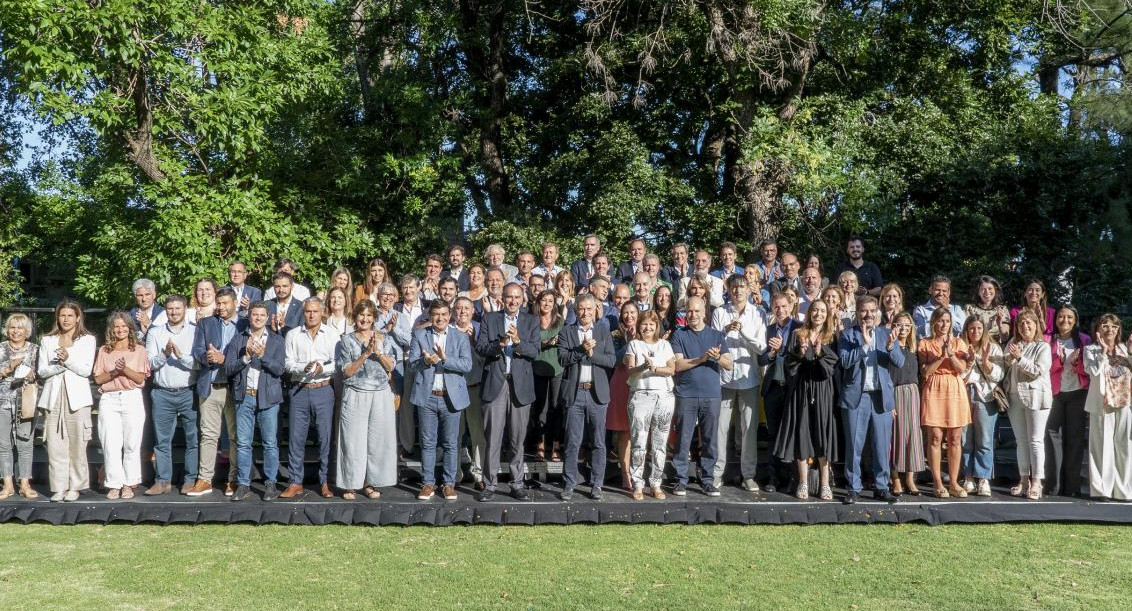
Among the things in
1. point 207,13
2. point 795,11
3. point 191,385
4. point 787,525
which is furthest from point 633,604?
point 795,11

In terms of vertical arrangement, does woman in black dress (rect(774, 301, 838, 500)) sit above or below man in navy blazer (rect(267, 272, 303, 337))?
below

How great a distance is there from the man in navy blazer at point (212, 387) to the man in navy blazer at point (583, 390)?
2.72 metres

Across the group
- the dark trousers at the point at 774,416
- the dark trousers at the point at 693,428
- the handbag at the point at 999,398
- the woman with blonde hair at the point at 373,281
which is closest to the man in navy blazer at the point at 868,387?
the dark trousers at the point at 774,416

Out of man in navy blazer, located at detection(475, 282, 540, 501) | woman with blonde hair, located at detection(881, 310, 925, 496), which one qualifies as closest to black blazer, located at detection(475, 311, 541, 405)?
man in navy blazer, located at detection(475, 282, 540, 501)

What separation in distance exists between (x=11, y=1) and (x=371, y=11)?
19.7ft

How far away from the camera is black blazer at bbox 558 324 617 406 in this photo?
720 cm

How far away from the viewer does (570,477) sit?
7227 mm

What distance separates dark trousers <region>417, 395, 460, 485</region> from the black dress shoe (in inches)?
133

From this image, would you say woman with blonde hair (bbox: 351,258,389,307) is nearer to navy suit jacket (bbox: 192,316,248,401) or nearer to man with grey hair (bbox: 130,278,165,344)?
navy suit jacket (bbox: 192,316,248,401)

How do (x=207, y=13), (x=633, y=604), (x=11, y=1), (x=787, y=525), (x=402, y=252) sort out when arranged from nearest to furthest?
(x=633, y=604) < (x=787, y=525) < (x=11, y=1) < (x=207, y=13) < (x=402, y=252)

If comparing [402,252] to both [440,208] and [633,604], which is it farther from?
[633,604]

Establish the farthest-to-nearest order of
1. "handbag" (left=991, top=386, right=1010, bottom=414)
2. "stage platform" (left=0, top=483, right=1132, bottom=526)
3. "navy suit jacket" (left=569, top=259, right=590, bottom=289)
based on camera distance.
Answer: "navy suit jacket" (left=569, top=259, right=590, bottom=289) → "handbag" (left=991, top=386, right=1010, bottom=414) → "stage platform" (left=0, top=483, right=1132, bottom=526)

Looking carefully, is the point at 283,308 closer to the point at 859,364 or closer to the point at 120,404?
the point at 120,404

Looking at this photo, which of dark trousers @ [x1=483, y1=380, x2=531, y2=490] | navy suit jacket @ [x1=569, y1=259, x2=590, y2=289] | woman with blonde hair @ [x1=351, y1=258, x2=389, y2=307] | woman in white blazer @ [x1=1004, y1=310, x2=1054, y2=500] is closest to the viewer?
dark trousers @ [x1=483, y1=380, x2=531, y2=490]
